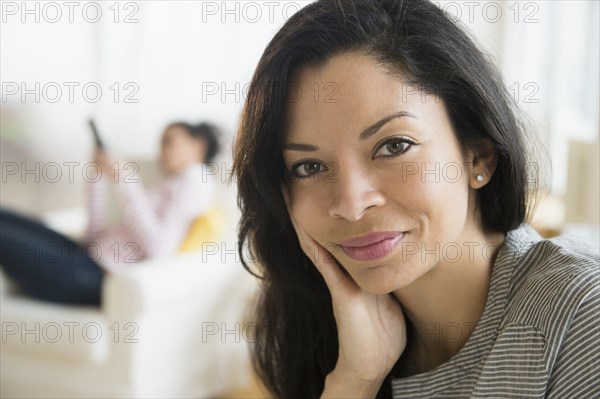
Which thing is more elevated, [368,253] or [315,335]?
[368,253]

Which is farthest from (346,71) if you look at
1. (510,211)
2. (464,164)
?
(510,211)

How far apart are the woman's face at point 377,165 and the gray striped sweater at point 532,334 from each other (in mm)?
122

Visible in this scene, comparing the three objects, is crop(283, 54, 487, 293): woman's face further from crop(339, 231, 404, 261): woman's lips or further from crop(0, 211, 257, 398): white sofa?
crop(0, 211, 257, 398): white sofa

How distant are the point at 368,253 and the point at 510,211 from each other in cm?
27

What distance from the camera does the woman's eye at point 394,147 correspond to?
110 centimetres

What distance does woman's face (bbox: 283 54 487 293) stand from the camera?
109 centimetres

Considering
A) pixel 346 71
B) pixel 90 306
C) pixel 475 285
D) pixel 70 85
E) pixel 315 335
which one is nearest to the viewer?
pixel 346 71

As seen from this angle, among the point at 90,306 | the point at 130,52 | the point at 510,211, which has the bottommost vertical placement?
the point at 90,306

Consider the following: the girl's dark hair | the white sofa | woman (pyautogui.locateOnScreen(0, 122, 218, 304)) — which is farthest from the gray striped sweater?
the girl's dark hair

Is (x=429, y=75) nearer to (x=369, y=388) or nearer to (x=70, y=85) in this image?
(x=369, y=388)

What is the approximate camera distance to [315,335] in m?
1.42

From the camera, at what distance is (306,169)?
3.85ft

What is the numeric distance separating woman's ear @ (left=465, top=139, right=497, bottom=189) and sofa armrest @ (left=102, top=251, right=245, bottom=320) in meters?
1.53

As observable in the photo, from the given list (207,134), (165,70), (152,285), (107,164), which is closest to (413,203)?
(152,285)
